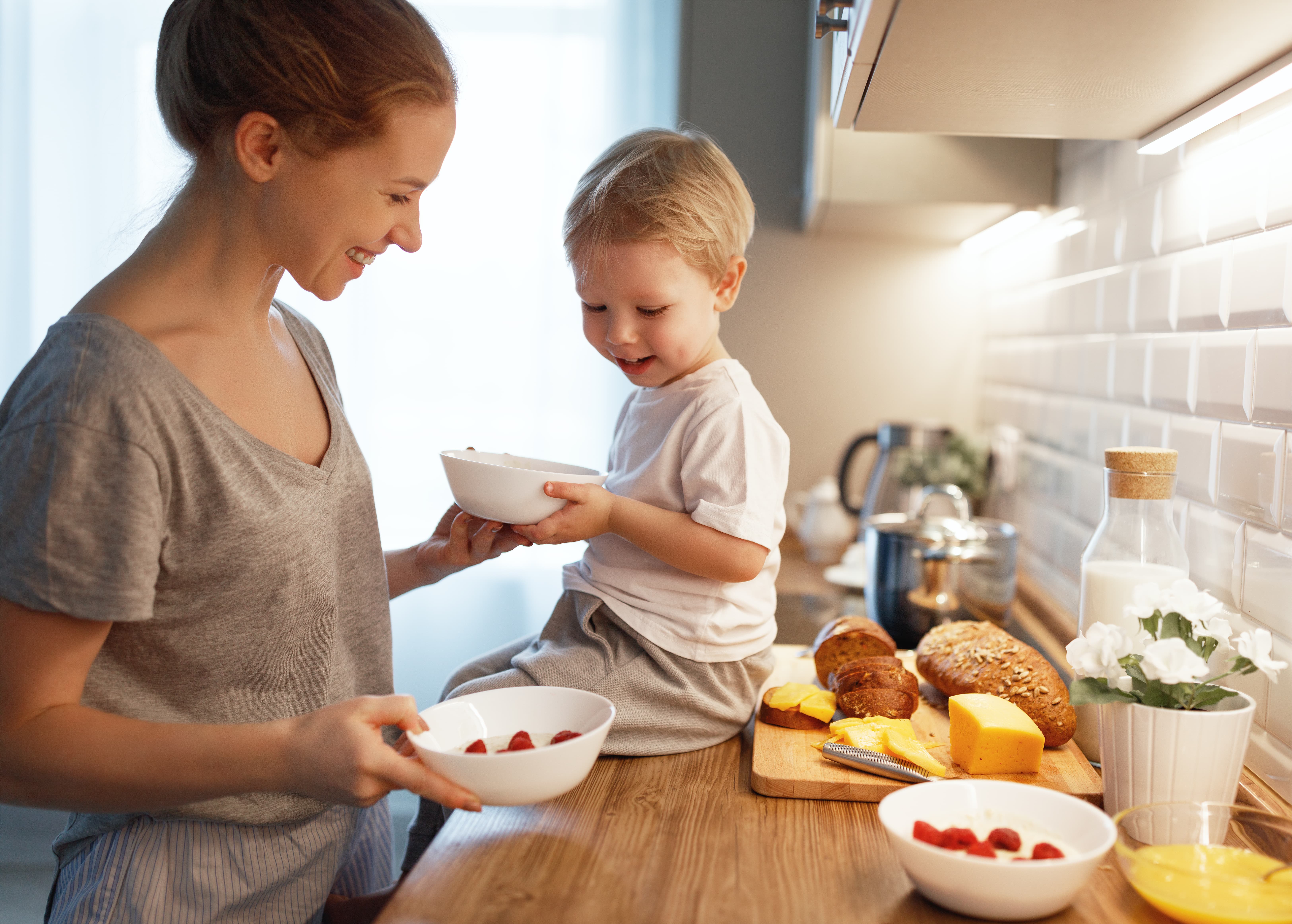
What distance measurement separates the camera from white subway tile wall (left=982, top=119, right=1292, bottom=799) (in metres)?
0.89

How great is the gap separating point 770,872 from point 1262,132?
835mm

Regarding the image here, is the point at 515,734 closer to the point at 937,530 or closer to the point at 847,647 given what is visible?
the point at 847,647

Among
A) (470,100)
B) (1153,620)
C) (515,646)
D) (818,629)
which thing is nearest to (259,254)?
(515,646)

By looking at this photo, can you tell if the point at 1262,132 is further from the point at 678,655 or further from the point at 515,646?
the point at 515,646

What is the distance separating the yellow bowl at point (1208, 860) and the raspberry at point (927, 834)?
0.12 m

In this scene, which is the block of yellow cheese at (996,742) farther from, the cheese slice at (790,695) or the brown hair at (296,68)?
the brown hair at (296,68)

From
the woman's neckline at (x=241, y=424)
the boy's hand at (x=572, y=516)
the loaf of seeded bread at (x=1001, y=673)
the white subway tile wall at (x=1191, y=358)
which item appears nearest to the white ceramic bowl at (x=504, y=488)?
the boy's hand at (x=572, y=516)

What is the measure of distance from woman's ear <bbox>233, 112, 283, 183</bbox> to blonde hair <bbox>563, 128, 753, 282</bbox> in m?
0.34

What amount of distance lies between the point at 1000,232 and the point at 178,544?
1.77 m

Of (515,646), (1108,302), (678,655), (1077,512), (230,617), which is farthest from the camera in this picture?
(1077,512)

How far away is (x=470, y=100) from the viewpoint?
2.37m

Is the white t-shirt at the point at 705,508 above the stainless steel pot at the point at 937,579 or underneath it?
above

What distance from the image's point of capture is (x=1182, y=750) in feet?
2.42

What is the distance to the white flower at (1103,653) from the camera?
0.77 m
